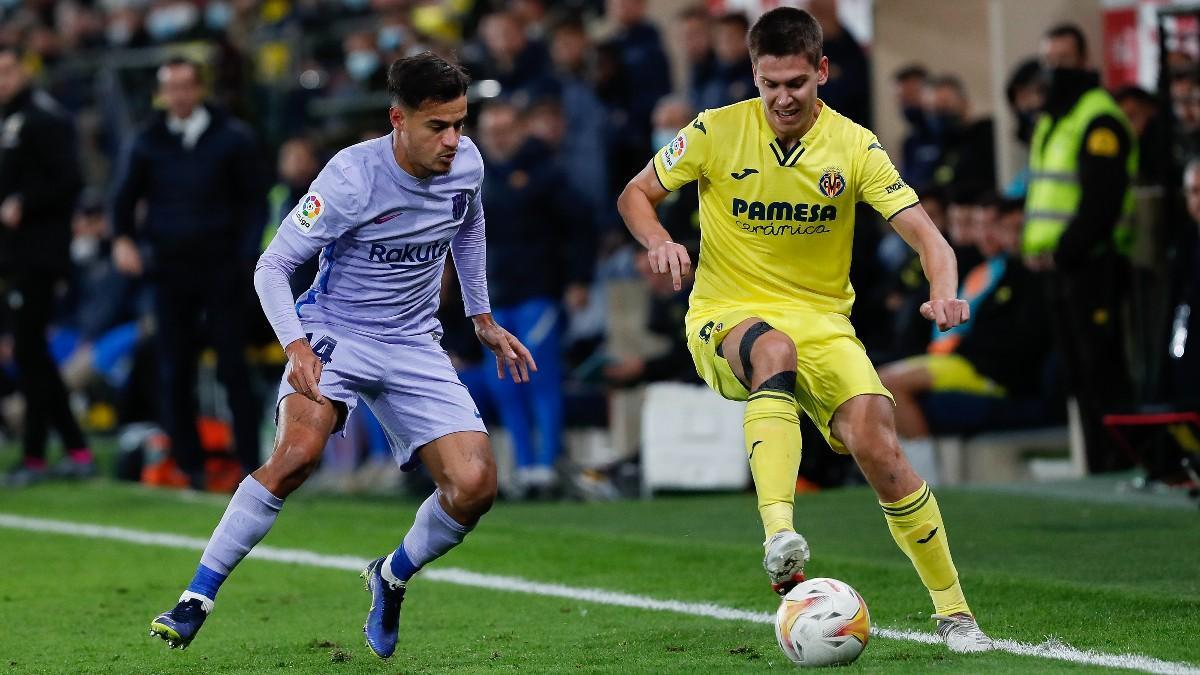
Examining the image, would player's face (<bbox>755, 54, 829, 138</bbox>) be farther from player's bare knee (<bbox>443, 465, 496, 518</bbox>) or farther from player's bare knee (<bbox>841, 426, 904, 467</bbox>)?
player's bare knee (<bbox>443, 465, 496, 518</bbox>)

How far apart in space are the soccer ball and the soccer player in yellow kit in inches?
4.4

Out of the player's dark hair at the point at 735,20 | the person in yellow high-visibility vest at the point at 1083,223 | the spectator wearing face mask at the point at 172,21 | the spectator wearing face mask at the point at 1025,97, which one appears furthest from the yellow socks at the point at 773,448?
the spectator wearing face mask at the point at 172,21

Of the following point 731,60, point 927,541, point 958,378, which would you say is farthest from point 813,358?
point 731,60

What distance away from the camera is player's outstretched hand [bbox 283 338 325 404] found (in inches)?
233

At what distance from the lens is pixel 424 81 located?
19.9 feet

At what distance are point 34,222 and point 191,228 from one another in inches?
54.0

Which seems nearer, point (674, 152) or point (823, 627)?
point (823, 627)

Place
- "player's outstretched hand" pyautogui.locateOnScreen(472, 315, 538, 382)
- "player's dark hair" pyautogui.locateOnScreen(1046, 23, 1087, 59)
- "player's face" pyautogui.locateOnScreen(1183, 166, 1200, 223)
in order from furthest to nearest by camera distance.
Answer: "player's dark hair" pyautogui.locateOnScreen(1046, 23, 1087, 59) → "player's face" pyautogui.locateOnScreen(1183, 166, 1200, 223) → "player's outstretched hand" pyautogui.locateOnScreen(472, 315, 538, 382)

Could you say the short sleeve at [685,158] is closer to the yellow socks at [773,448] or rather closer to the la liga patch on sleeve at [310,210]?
the yellow socks at [773,448]

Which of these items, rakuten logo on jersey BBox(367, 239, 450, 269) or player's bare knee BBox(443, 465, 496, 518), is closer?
player's bare knee BBox(443, 465, 496, 518)

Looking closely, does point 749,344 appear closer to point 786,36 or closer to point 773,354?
point 773,354

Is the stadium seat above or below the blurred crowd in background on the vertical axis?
below

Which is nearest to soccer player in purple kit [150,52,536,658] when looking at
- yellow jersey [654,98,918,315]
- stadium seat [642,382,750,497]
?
yellow jersey [654,98,918,315]

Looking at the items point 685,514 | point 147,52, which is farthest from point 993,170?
point 147,52
